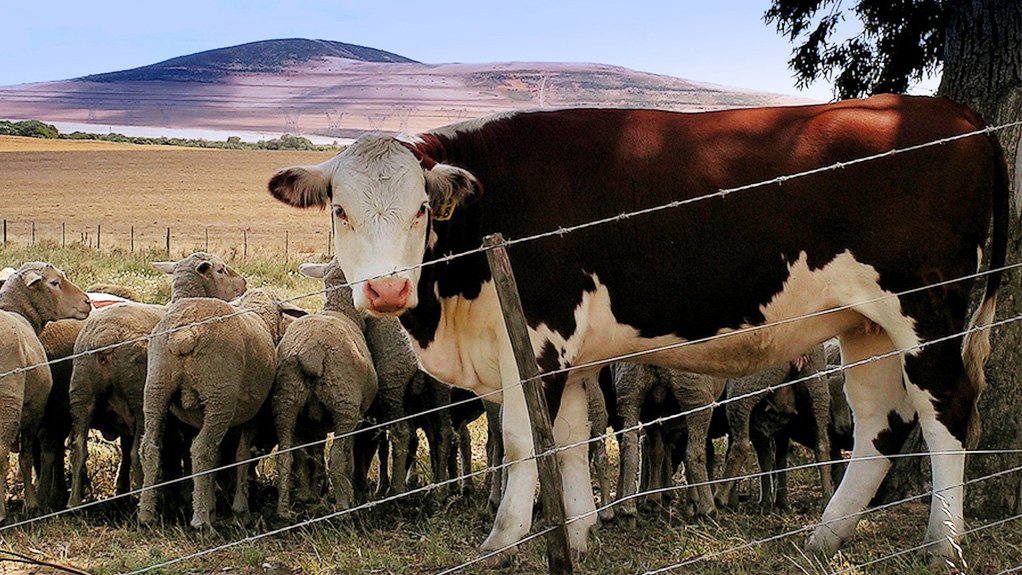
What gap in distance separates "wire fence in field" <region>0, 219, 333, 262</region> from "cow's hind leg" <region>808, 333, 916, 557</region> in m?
23.7

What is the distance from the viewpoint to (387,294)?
218 inches

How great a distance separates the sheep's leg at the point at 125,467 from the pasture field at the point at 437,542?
0.77 ft

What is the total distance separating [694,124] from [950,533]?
2.60 meters

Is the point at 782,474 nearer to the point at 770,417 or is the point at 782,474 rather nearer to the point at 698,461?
the point at 770,417

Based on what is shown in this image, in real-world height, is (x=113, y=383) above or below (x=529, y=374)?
below

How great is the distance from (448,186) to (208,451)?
303 centimetres

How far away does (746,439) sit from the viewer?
27.8 ft

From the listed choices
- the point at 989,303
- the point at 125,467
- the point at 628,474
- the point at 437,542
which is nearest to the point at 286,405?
the point at 125,467

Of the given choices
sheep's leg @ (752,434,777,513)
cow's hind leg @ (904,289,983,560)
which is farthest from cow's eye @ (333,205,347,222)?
sheep's leg @ (752,434,777,513)

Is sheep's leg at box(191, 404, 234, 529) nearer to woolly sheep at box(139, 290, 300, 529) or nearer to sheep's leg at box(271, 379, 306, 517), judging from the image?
woolly sheep at box(139, 290, 300, 529)

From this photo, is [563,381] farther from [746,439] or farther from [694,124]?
[746,439]

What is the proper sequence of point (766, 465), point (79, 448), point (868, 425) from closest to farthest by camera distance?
1. point (868, 425)
2. point (79, 448)
3. point (766, 465)

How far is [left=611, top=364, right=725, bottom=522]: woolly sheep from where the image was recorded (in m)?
7.98

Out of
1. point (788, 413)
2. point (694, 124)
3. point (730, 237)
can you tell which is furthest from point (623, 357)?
point (788, 413)
